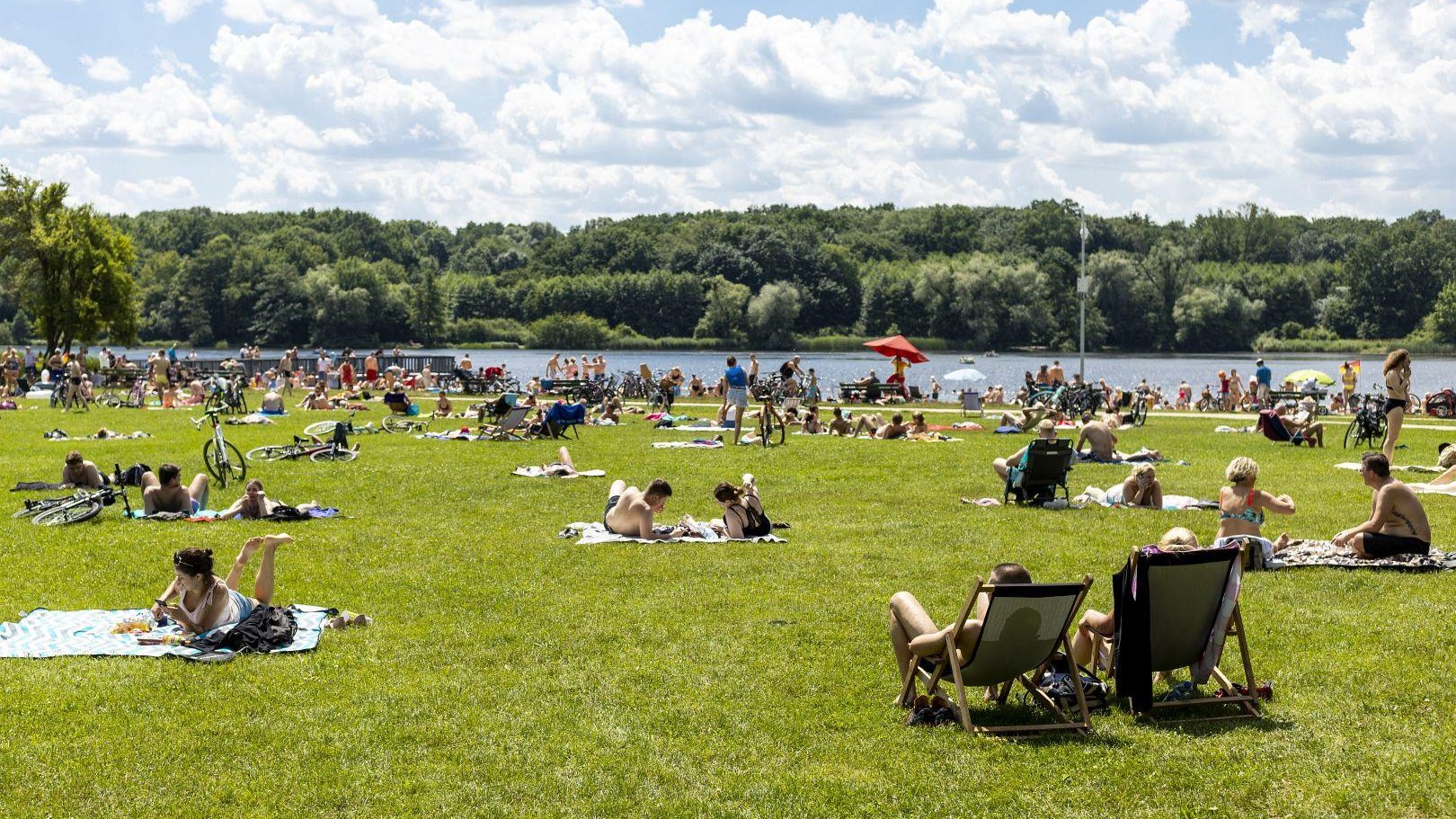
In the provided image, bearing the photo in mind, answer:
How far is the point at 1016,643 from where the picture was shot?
260 inches

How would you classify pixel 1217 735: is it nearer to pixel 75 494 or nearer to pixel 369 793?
pixel 369 793

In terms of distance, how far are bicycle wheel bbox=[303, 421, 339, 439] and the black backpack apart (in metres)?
11.6

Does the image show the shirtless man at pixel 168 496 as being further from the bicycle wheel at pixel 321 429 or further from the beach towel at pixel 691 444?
the beach towel at pixel 691 444

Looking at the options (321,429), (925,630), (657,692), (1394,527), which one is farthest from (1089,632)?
(321,429)

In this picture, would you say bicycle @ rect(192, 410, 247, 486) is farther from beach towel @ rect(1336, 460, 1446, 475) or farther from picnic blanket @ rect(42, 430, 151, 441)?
beach towel @ rect(1336, 460, 1446, 475)

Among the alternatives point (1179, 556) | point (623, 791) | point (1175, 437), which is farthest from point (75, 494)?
point (1175, 437)

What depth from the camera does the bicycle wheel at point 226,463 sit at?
16.2 meters

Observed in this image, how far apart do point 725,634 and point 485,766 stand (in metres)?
2.76

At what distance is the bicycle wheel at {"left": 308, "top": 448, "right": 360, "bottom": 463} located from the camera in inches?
766

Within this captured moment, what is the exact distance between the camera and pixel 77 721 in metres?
6.76

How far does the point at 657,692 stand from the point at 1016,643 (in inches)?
75.6

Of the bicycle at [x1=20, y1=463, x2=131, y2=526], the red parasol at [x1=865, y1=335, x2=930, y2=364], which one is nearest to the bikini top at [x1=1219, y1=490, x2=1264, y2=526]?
the bicycle at [x1=20, y1=463, x2=131, y2=526]

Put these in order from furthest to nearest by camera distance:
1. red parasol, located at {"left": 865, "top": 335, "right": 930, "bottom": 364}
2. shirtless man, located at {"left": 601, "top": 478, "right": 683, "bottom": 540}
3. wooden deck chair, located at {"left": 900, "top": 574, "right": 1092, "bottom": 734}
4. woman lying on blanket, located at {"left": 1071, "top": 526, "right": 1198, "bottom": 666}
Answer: red parasol, located at {"left": 865, "top": 335, "right": 930, "bottom": 364} < shirtless man, located at {"left": 601, "top": 478, "right": 683, "bottom": 540} < woman lying on blanket, located at {"left": 1071, "top": 526, "right": 1198, "bottom": 666} < wooden deck chair, located at {"left": 900, "top": 574, "right": 1092, "bottom": 734}

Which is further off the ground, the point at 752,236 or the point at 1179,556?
the point at 752,236
